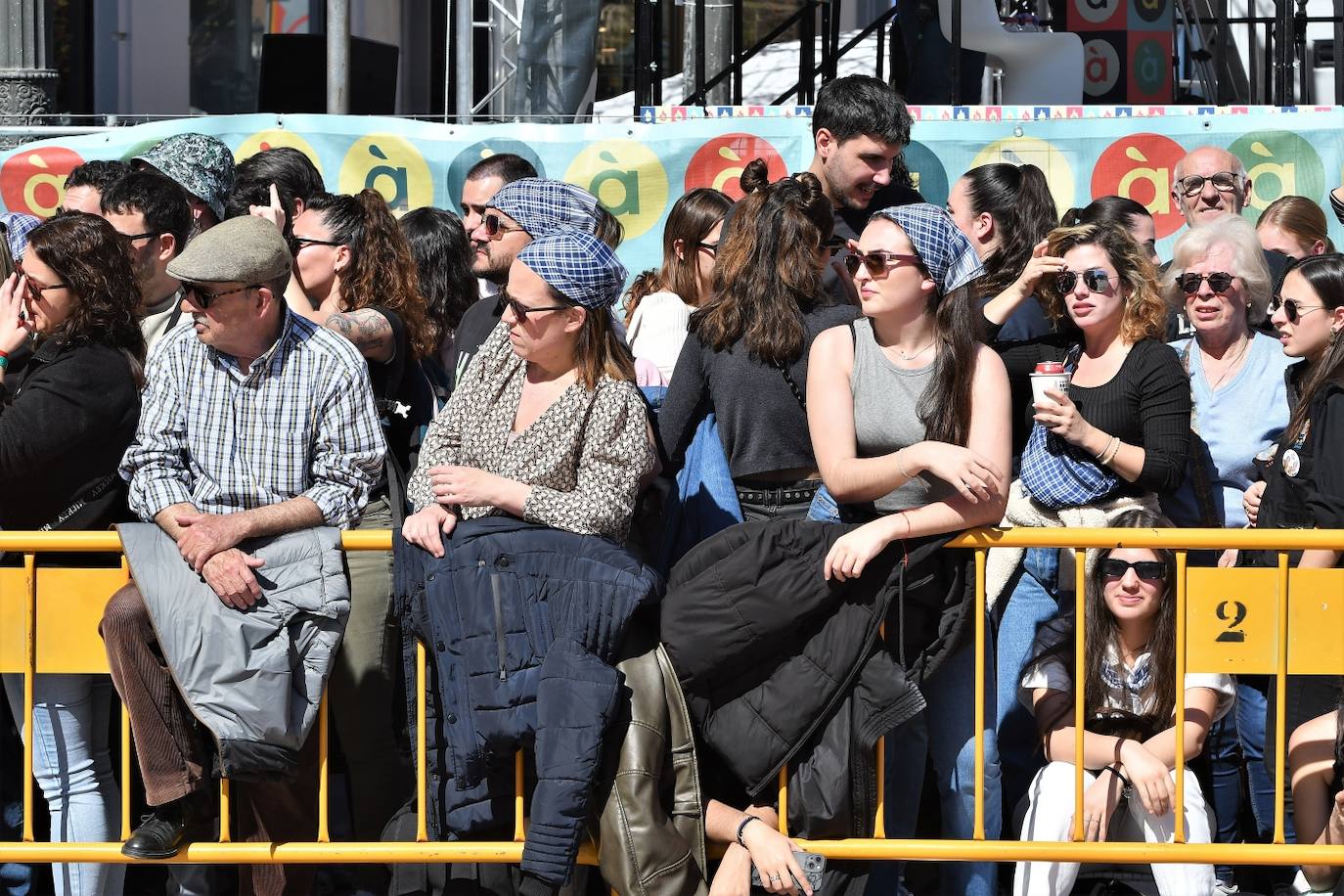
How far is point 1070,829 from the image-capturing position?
4594mm

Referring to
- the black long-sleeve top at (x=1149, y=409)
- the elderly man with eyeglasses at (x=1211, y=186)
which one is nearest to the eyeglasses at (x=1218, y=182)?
the elderly man with eyeglasses at (x=1211, y=186)

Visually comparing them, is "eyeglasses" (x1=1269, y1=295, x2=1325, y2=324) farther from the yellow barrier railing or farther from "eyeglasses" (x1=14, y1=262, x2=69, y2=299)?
"eyeglasses" (x1=14, y1=262, x2=69, y2=299)

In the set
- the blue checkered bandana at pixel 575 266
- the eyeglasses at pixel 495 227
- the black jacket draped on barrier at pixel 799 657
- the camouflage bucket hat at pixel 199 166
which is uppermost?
the camouflage bucket hat at pixel 199 166

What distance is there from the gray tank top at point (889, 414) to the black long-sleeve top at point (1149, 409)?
810mm

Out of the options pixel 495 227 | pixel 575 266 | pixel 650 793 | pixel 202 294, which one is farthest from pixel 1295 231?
pixel 202 294

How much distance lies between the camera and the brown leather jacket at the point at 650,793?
162 inches

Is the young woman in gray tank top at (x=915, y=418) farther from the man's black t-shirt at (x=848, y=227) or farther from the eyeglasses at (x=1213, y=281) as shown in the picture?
the eyeglasses at (x=1213, y=281)

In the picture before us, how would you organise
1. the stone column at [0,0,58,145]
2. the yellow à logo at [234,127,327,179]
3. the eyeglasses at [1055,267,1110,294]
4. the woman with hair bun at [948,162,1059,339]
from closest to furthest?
the eyeglasses at [1055,267,1110,294]
the woman with hair bun at [948,162,1059,339]
the yellow à logo at [234,127,327,179]
the stone column at [0,0,58,145]

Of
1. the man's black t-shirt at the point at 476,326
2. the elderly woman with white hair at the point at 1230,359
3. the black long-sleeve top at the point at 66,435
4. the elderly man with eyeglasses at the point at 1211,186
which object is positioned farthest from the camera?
the elderly man with eyeglasses at the point at 1211,186

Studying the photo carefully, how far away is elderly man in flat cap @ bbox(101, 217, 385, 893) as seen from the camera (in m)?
4.21

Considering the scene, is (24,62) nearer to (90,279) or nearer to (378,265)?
(378,265)

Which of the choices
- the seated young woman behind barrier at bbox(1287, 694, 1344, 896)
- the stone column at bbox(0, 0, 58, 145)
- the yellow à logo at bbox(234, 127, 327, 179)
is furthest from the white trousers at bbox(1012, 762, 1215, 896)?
the stone column at bbox(0, 0, 58, 145)

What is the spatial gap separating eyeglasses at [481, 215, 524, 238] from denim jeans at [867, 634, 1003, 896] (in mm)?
1896

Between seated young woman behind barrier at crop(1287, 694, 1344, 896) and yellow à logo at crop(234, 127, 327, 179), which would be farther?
yellow à logo at crop(234, 127, 327, 179)
